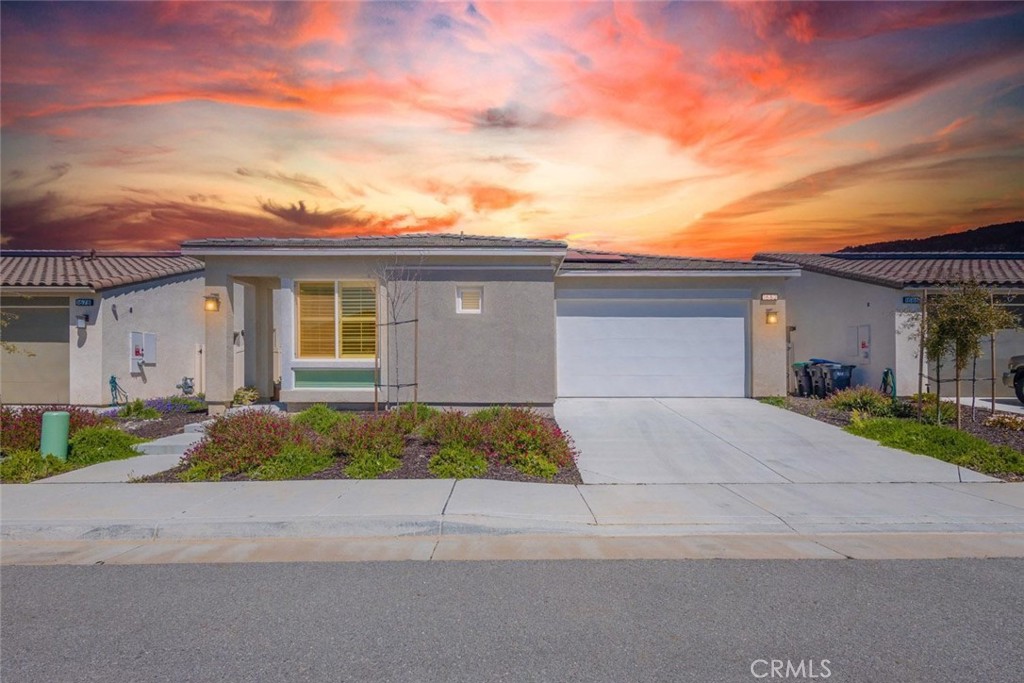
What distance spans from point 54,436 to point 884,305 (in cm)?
1742

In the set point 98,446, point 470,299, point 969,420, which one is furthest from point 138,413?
point 969,420

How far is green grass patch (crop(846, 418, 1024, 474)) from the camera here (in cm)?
1010

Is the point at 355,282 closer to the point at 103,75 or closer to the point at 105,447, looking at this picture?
the point at 105,447

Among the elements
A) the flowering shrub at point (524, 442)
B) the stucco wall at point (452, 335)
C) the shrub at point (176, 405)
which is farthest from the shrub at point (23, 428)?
the flowering shrub at point (524, 442)

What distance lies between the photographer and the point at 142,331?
741 inches

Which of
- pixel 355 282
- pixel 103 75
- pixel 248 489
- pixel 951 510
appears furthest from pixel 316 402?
pixel 951 510

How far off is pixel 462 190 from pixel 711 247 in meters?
9.64

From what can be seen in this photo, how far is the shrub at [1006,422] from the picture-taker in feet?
41.3

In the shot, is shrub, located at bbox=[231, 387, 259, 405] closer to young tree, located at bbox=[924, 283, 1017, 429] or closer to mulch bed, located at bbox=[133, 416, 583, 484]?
mulch bed, located at bbox=[133, 416, 583, 484]

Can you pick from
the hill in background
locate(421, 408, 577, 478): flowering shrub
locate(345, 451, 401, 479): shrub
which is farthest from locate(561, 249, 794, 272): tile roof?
the hill in background

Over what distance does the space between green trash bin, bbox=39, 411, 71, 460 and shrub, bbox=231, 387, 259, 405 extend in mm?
4521

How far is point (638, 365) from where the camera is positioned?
17906mm

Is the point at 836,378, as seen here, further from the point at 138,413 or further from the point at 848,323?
the point at 138,413

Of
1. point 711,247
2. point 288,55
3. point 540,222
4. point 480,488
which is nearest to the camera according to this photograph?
point 480,488
